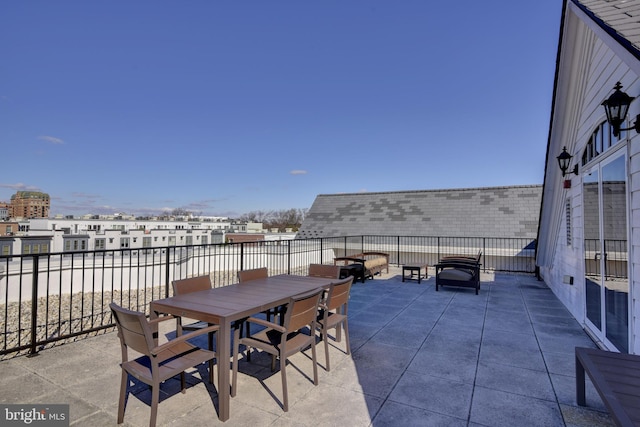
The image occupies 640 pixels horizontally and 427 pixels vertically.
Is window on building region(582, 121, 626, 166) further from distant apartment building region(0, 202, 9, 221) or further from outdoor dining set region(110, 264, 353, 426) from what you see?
distant apartment building region(0, 202, 9, 221)

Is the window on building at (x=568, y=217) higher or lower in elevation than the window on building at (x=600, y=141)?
lower

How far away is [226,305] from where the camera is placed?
A: 2.57 meters

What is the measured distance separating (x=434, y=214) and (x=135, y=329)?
45.3 ft

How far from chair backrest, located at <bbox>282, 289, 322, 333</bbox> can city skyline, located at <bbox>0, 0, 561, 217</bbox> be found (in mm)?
6031

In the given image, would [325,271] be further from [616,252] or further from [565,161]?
[565,161]

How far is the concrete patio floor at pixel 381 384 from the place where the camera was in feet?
7.05

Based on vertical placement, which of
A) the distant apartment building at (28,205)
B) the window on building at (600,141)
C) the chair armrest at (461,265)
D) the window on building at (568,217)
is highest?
the distant apartment building at (28,205)

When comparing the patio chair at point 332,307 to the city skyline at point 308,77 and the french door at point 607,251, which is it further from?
the city skyline at point 308,77

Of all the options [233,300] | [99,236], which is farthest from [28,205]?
[233,300]

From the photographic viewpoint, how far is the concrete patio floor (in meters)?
2.15

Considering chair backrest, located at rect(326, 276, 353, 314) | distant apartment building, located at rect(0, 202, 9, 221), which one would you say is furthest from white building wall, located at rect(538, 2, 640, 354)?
distant apartment building, located at rect(0, 202, 9, 221)

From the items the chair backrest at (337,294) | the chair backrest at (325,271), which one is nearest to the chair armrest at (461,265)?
the chair backrest at (325,271)

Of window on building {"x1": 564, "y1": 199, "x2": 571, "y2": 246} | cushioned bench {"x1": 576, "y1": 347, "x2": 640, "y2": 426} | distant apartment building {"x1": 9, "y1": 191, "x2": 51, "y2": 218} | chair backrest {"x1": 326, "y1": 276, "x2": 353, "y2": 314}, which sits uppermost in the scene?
distant apartment building {"x1": 9, "y1": 191, "x2": 51, "y2": 218}

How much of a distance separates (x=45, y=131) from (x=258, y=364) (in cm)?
4427
